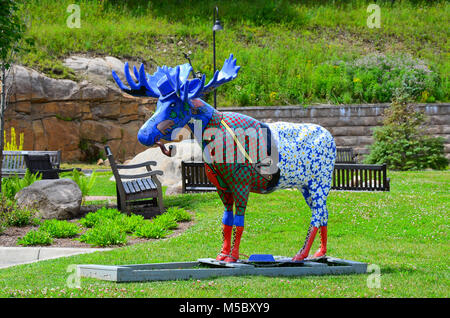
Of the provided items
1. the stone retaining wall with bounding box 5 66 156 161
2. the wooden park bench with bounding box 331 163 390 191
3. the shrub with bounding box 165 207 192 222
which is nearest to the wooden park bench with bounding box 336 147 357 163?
the wooden park bench with bounding box 331 163 390 191

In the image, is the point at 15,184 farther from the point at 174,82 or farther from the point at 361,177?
the point at 361,177

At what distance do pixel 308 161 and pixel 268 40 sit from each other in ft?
71.2

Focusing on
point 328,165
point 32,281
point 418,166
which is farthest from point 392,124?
point 32,281

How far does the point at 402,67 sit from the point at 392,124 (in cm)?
466

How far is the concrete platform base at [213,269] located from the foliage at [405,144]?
1397 centimetres

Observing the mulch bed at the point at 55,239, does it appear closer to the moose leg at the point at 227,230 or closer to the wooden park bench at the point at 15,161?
the moose leg at the point at 227,230

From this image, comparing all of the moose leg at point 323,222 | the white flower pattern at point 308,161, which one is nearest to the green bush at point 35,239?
the white flower pattern at point 308,161

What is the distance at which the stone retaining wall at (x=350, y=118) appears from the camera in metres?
21.9

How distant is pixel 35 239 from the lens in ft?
31.2

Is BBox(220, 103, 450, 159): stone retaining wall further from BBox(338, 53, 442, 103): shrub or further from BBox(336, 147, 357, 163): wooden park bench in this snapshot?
BBox(336, 147, 357, 163): wooden park bench

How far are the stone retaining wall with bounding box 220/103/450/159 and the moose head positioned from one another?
15.6 metres

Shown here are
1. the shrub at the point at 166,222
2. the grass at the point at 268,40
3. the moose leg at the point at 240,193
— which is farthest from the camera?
the grass at the point at 268,40

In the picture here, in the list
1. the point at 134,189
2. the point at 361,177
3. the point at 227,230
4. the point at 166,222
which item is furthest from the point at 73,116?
the point at 227,230
